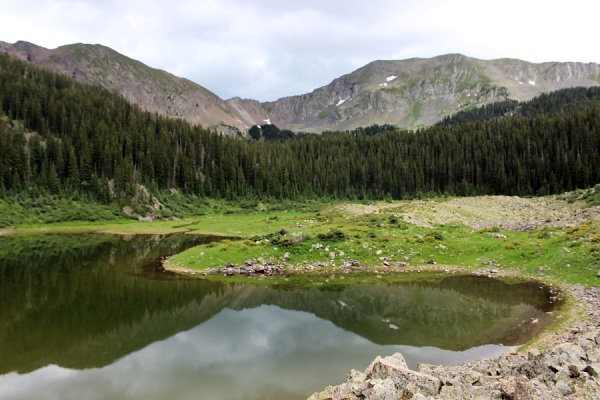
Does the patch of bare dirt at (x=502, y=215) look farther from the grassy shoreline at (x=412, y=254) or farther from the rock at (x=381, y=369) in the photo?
the rock at (x=381, y=369)

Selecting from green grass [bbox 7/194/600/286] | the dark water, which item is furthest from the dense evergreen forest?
the dark water

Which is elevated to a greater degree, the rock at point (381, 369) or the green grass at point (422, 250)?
the rock at point (381, 369)

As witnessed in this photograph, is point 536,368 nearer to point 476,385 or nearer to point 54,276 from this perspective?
point 476,385

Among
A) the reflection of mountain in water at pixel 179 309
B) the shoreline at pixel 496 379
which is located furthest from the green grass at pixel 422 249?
the shoreline at pixel 496 379

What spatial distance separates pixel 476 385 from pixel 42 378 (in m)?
17.4

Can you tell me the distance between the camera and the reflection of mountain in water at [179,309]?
1866 centimetres

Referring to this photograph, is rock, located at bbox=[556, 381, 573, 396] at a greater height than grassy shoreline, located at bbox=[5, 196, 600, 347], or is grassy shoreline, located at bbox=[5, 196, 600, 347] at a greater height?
rock, located at bbox=[556, 381, 573, 396]

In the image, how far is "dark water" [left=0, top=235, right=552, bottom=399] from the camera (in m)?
14.8

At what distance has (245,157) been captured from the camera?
144375 mm

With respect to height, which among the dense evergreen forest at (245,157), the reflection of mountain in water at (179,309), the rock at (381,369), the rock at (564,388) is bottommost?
the reflection of mountain in water at (179,309)

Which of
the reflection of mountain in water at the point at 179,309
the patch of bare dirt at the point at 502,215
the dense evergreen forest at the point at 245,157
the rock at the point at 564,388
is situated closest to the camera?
the rock at the point at 564,388

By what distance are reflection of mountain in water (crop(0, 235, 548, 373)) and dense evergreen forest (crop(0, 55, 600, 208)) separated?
7275 cm

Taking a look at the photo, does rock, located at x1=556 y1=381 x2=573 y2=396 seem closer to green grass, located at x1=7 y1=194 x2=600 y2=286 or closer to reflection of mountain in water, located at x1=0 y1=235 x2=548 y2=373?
reflection of mountain in water, located at x1=0 y1=235 x2=548 y2=373

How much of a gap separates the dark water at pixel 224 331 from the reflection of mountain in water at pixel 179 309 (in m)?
0.09
